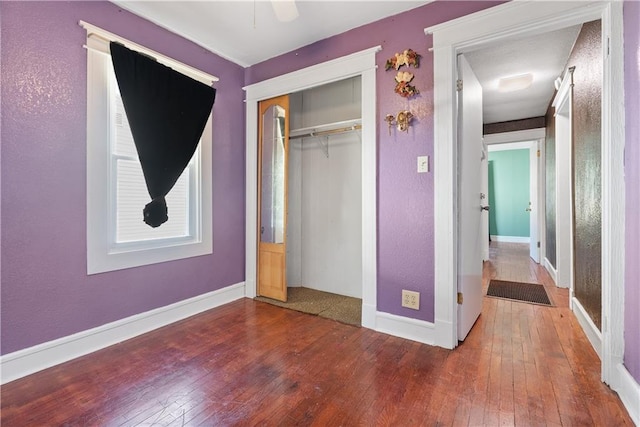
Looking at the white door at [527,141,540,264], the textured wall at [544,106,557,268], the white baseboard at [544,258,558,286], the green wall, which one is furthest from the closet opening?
the green wall

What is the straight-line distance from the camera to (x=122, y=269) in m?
2.19

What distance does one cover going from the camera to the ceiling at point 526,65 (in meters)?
2.52

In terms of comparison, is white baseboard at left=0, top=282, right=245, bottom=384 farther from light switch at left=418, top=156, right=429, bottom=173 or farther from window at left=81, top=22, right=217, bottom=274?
light switch at left=418, top=156, right=429, bottom=173

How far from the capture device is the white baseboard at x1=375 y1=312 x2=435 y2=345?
2.12 m

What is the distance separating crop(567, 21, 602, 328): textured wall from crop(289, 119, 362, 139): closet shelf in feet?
5.77

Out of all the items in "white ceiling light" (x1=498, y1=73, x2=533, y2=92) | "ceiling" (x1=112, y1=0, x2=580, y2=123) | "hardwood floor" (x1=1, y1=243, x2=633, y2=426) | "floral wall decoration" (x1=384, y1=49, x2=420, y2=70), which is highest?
"ceiling" (x1=112, y1=0, x2=580, y2=123)

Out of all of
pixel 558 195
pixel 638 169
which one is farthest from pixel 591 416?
pixel 558 195

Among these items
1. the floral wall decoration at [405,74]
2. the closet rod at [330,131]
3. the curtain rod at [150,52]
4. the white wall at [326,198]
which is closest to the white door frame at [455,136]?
the floral wall decoration at [405,74]

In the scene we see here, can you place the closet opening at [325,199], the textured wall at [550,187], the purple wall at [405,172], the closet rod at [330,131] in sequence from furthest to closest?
the textured wall at [550,187], the closet opening at [325,199], the closet rod at [330,131], the purple wall at [405,172]

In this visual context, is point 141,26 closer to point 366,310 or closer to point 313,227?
point 313,227

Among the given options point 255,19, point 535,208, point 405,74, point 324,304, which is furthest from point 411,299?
point 535,208

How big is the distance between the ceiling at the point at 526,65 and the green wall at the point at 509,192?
3519mm

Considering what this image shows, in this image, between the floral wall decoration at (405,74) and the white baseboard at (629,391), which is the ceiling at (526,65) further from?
the white baseboard at (629,391)

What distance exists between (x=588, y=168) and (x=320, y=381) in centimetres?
239
